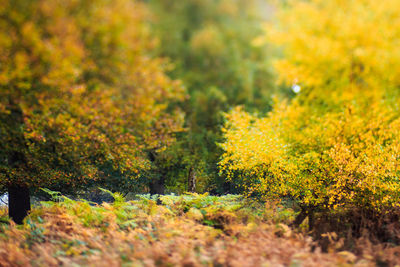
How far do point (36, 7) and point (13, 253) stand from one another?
3832 mm

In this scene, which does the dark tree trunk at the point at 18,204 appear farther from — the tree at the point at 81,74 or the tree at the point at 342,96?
the tree at the point at 342,96

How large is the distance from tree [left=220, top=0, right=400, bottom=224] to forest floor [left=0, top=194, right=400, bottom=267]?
2533mm

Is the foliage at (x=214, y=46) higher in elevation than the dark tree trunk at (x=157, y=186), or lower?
higher

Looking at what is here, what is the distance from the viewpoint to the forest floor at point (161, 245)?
489cm

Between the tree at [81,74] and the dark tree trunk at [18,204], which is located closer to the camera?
the tree at [81,74]

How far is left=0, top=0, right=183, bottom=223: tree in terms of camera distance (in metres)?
4.67

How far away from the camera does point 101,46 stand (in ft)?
16.3

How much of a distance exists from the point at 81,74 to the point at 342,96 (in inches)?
181

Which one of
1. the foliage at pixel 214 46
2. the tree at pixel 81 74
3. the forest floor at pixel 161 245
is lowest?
the forest floor at pixel 161 245

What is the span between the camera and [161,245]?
5.60m

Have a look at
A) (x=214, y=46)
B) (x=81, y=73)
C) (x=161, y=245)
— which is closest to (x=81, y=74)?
(x=81, y=73)

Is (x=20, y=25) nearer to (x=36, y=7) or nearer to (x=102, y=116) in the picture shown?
(x=36, y=7)

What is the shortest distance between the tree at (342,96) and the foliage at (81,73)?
2510 millimetres

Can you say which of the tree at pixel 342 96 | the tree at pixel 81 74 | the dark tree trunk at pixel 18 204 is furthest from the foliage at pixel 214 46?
the dark tree trunk at pixel 18 204
